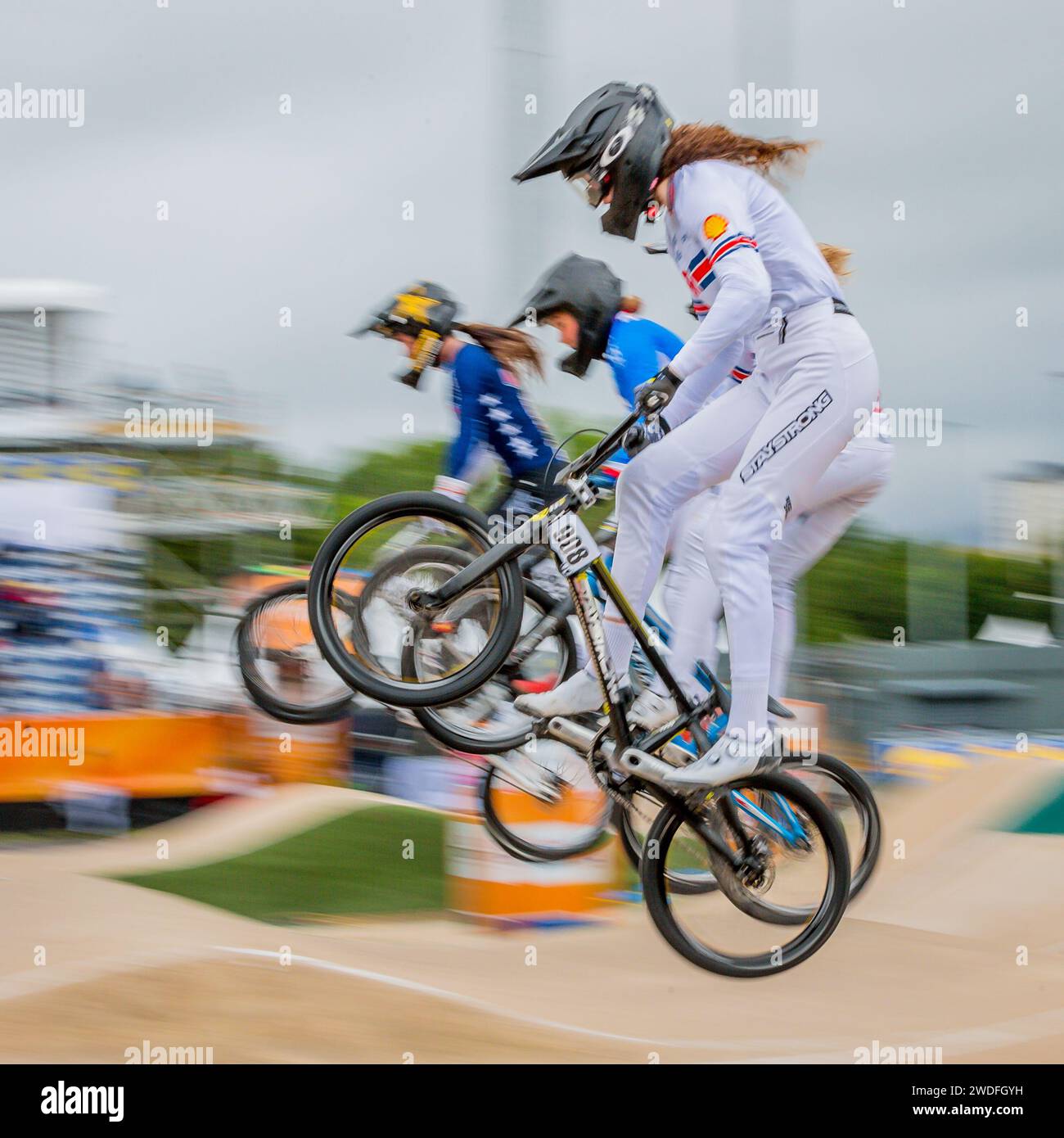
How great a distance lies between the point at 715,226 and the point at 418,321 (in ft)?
5.58

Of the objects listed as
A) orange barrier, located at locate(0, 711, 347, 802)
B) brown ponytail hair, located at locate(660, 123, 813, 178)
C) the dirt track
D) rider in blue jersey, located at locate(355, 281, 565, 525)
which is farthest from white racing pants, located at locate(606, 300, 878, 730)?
orange barrier, located at locate(0, 711, 347, 802)

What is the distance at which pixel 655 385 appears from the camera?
4570 mm

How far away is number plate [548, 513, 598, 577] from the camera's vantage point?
187 inches

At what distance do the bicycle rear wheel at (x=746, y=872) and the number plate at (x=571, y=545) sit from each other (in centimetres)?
93

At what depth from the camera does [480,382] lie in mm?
5750

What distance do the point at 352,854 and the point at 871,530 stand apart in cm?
981

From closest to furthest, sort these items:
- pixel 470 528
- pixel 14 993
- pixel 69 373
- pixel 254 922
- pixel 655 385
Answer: pixel 655 385, pixel 470 528, pixel 14 993, pixel 254 922, pixel 69 373

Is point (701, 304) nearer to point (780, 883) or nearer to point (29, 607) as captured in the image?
point (780, 883)

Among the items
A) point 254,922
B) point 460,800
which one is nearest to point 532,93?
point 460,800

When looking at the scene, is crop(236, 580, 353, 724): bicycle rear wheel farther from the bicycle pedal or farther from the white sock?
the white sock

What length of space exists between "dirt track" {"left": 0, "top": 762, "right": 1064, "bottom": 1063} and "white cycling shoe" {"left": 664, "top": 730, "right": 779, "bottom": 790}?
3.98ft

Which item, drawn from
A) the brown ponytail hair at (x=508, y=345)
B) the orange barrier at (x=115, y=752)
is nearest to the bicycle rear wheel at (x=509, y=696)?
the brown ponytail hair at (x=508, y=345)

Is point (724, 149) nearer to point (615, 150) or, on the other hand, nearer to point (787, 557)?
point (615, 150)

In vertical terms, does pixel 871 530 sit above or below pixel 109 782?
above
